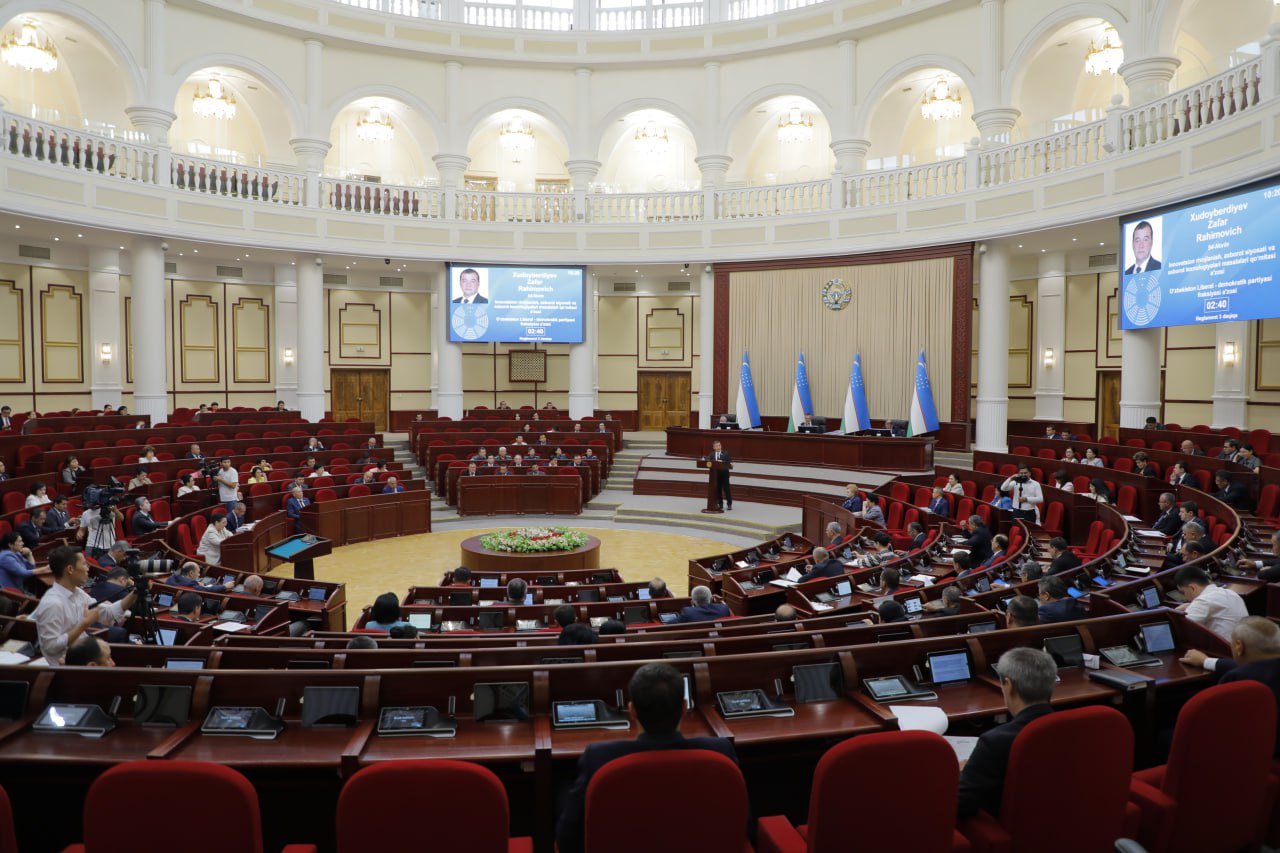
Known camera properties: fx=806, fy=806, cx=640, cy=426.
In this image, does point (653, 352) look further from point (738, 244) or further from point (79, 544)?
point (79, 544)

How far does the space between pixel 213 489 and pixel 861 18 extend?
578 inches

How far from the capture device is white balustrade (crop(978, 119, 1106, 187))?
1266 cm

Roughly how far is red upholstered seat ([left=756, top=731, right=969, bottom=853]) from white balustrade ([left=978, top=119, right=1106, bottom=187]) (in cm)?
1304

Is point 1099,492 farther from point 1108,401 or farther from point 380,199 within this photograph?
point 380,199

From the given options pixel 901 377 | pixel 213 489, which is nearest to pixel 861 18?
pixel 901 377

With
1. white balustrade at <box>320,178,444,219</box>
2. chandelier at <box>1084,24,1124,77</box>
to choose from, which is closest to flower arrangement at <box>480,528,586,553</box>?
white balustrade at <box>320,178,444,219</box>

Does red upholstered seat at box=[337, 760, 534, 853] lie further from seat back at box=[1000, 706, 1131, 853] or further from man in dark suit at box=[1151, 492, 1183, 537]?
man in dark suit at box=[1151, 492, 1183, 537]

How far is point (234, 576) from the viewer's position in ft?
23.7

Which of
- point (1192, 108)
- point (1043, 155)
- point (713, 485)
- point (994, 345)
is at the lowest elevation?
point (713, 485)

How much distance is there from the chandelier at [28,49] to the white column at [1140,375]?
1901 centimetres

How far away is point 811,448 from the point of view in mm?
15055

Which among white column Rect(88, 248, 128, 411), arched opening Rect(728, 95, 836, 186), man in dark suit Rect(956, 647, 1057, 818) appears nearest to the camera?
man in dark suit Rect(956, 647, 1057, 818)

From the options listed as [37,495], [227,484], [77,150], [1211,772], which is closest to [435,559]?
[227,484]

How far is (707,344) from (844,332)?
3.09 m
